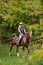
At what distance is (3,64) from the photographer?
1179cm

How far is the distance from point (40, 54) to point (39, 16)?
468mm

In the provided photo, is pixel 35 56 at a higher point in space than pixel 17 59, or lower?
higher

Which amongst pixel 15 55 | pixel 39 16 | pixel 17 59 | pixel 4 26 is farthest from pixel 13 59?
pixel 39 16

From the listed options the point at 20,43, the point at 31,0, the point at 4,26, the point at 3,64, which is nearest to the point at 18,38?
the point at 20,43

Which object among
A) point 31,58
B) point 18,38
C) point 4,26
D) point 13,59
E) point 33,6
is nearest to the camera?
point 31,58

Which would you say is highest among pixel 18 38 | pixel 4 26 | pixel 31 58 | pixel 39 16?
pixel 39 16

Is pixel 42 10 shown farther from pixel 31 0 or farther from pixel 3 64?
pixel 3 64

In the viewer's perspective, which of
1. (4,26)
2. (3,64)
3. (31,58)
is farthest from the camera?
(4,26)

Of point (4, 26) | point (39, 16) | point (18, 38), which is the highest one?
point (39, 16)

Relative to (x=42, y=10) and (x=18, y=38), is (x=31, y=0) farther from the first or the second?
(x=18, y=38)

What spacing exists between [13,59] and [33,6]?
1087 cm

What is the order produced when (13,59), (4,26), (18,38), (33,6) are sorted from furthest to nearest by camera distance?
(4,26), (18,38), (13,59), (33,6)

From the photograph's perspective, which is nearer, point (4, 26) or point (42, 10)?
point (42, 10)

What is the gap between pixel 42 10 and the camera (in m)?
2.26
